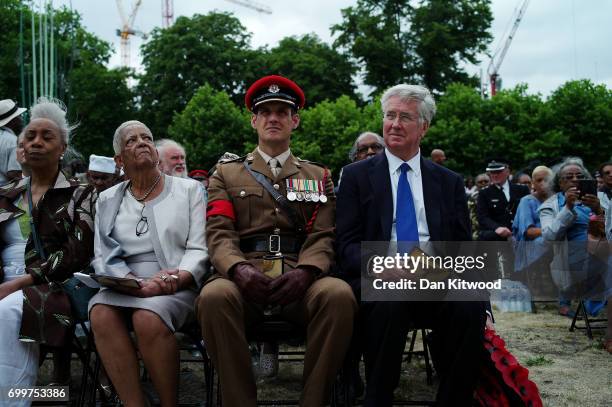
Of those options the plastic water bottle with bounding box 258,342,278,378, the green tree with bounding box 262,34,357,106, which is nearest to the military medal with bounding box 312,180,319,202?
the plastic water bottle with bounding box 258,342,278,378

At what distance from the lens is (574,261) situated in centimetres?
766

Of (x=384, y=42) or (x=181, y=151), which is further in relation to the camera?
(x=384, y=42)

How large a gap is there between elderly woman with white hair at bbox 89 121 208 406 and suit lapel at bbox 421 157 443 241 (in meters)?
1.45

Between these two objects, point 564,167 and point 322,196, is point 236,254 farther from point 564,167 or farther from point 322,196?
point 564,167

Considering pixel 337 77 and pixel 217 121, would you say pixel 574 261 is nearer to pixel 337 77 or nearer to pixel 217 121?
pixel 217 121

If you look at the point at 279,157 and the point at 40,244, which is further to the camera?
the point at 279,157

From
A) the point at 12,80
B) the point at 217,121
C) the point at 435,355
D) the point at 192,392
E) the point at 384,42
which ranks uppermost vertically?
the point at 384,42

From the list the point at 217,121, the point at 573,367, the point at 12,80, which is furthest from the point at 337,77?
the point at 573,367

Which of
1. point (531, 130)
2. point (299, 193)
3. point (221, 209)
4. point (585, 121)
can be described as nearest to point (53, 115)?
point (221, 209)

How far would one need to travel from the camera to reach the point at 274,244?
3.98 meters

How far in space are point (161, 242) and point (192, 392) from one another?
1.45m

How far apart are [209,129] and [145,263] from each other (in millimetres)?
26330

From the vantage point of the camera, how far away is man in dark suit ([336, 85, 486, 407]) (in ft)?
11.7

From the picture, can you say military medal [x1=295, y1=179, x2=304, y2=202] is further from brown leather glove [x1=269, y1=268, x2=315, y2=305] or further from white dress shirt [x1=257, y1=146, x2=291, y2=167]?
brown leather glove [x1=269, y1=268, x2=315, y2=305]
